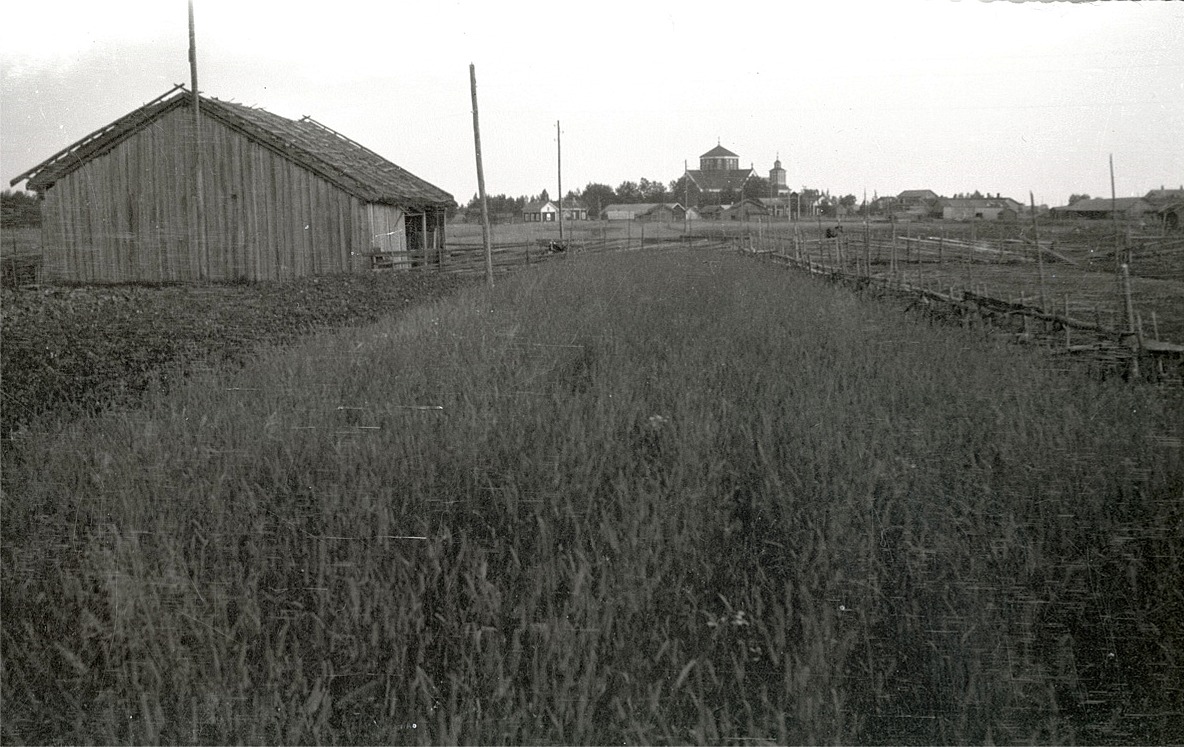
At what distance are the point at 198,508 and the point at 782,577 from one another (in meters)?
2.37

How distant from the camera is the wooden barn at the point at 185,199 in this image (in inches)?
751

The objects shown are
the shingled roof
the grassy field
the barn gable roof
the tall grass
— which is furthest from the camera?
the barn gable roof

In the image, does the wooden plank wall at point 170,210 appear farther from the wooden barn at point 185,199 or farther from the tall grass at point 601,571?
the tall grass at point 601,571

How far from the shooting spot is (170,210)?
19.1 meters

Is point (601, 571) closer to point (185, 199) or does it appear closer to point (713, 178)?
point (713, 178)

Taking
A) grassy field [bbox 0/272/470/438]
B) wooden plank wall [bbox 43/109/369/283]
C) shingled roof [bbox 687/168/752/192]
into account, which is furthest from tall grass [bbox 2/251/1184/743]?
wooden plank wall [bbox 43/109/369/283]

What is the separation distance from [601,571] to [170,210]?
19.1 meters

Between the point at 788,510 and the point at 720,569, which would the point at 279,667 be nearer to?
the point at 720,569

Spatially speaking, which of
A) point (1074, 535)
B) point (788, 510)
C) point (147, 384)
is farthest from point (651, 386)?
point (147, 384)

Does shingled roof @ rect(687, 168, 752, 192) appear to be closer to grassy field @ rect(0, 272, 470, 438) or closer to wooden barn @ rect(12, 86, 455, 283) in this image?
grassy field @ rect(0, 272, 470, 438)

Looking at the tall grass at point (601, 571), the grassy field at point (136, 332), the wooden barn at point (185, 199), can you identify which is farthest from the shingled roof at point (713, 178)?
the wooden barn at point (185, 199)

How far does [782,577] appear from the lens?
3.29 metres

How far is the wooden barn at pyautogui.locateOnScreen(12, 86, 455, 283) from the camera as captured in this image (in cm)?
1908

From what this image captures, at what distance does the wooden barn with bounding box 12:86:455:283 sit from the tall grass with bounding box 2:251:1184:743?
629 inches
